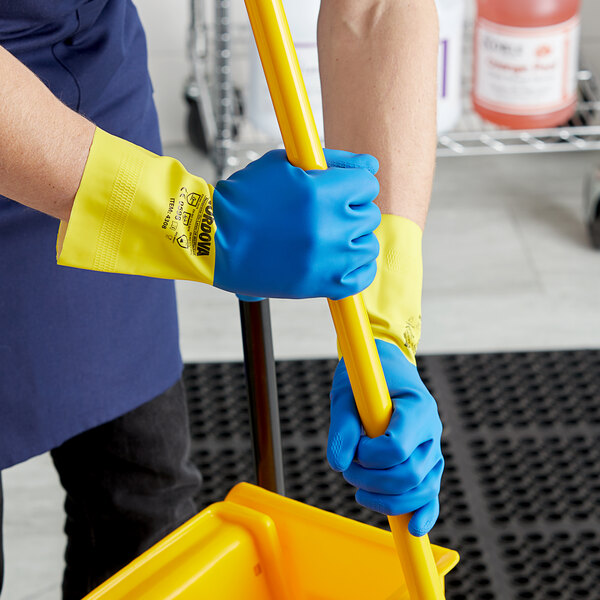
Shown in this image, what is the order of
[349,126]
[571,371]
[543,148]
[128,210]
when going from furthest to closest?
[543,148]
[571,371]
[349,126]
[128,210]

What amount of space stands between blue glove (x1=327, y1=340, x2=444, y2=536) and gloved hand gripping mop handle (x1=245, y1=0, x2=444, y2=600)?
0.01 m

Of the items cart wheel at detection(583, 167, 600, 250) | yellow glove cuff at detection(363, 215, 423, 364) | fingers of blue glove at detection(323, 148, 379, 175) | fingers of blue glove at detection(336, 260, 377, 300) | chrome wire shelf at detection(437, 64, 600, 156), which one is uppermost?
fingers of blue glove at detection(323, 148, 379, 175)

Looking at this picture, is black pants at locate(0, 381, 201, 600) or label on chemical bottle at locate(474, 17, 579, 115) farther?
label on chemical bottle at locate(474, 17, 579, 115)

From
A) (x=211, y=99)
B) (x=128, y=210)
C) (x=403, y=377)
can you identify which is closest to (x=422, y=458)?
(x=403, y=377)

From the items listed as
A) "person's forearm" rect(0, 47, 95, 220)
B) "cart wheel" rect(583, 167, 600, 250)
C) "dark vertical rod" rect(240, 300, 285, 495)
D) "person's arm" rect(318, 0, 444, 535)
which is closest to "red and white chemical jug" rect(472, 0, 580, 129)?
"cart wheel" rect(583, 167, 600, 250)

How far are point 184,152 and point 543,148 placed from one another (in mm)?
901

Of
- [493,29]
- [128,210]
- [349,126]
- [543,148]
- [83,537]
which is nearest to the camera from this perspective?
[128,210]

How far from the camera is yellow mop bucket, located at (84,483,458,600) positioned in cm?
79

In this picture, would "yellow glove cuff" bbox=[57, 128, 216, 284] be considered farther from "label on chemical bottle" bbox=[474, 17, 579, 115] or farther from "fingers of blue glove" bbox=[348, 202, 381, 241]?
"label on chemical bottle" bbox=[474, 17, 579, 115]

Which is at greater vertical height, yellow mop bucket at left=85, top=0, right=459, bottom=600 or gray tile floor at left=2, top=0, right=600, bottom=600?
yellow mop bucket at left=85, top=0, right=459, bottom=600

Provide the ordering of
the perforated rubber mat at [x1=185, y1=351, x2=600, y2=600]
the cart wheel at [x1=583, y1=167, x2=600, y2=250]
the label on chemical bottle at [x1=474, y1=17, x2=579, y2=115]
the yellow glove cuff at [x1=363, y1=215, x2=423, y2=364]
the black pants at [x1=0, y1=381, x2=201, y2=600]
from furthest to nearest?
the cart wheel at [x1=583, y1=167, x2=600, y2=250]
the label on chemical bottle at [x1=474, y1=17, x2=579, y2=115]
the perforated rubber mat at [x1=185, y1=351, x2=600, y2=600]
the black pants at [x1=0, y1=381, x2=201, y2=600]
the yellow glove cuff at [x1=363, y1=215, x2=423, y2=364]

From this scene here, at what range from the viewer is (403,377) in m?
0.80

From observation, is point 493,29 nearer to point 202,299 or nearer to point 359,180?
point 202,299

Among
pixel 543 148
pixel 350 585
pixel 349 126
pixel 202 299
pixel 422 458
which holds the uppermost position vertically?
pixel 349 126
